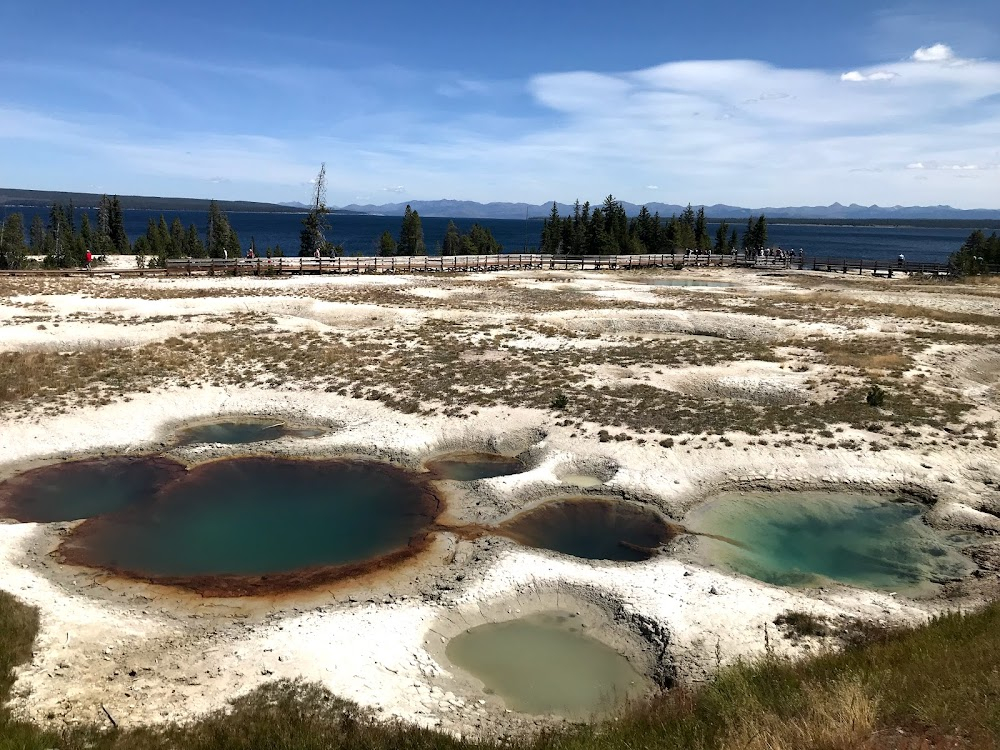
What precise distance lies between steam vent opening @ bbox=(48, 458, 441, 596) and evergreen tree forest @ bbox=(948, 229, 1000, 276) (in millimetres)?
91576

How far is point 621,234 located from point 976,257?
5722 cm

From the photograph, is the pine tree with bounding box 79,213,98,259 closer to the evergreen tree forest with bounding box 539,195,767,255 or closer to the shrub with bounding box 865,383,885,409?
the evergreen tree forest with bounding box 539,195,767,255

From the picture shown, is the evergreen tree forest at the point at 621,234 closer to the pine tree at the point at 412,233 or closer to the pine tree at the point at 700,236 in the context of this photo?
the pine tree at the point at 700,236

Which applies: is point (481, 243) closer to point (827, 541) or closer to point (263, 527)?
point (263, 527)

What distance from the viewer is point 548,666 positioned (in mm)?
13289

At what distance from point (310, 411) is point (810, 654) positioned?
22690 millimetres

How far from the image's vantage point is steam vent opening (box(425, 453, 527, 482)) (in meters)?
23.2

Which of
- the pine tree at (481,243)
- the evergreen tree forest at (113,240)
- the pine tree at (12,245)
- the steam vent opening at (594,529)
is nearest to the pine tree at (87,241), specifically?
the evergreen tree forest at (113,240)

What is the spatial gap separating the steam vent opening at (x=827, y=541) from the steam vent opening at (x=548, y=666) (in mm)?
5451

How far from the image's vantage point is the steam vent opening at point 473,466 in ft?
76.1

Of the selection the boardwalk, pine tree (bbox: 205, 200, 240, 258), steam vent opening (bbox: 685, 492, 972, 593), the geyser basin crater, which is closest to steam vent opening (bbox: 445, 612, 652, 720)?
the geyser basin crater

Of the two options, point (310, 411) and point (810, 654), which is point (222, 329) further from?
point (810, 654)

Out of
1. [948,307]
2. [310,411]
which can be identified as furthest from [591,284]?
[310,411]

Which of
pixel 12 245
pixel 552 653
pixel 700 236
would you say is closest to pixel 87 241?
pixel 12 245
